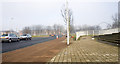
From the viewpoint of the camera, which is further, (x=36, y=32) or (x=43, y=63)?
(x=36, y=32)

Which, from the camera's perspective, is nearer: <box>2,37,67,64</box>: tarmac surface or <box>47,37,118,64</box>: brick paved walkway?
<box>47,37,118,64</box>: brick paved walkway

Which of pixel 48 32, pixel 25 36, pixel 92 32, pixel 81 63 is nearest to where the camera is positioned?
pixel 81 63

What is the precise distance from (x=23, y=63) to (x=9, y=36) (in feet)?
48.9

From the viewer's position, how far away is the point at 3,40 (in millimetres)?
17922

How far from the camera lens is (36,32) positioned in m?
108

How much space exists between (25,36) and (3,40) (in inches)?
361

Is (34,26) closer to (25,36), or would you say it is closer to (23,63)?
(25,36)

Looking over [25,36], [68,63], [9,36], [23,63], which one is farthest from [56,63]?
[25,36]

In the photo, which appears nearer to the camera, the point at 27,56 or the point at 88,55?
the point at 88,55

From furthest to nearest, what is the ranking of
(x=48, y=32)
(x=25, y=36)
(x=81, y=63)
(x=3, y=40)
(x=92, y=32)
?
(x=48, y=32) < (x=92, y=32) < (x=25, y=36) < (x=3, y=40) < (x=81, y=63)

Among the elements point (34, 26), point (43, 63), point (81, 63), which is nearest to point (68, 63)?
point (81, 63)

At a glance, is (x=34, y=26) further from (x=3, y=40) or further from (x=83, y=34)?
(x=3, y=40)

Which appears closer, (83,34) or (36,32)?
(83,34)

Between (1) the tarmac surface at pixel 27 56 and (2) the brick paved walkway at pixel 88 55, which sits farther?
(1) the tarmac surface at pixel 27 56
